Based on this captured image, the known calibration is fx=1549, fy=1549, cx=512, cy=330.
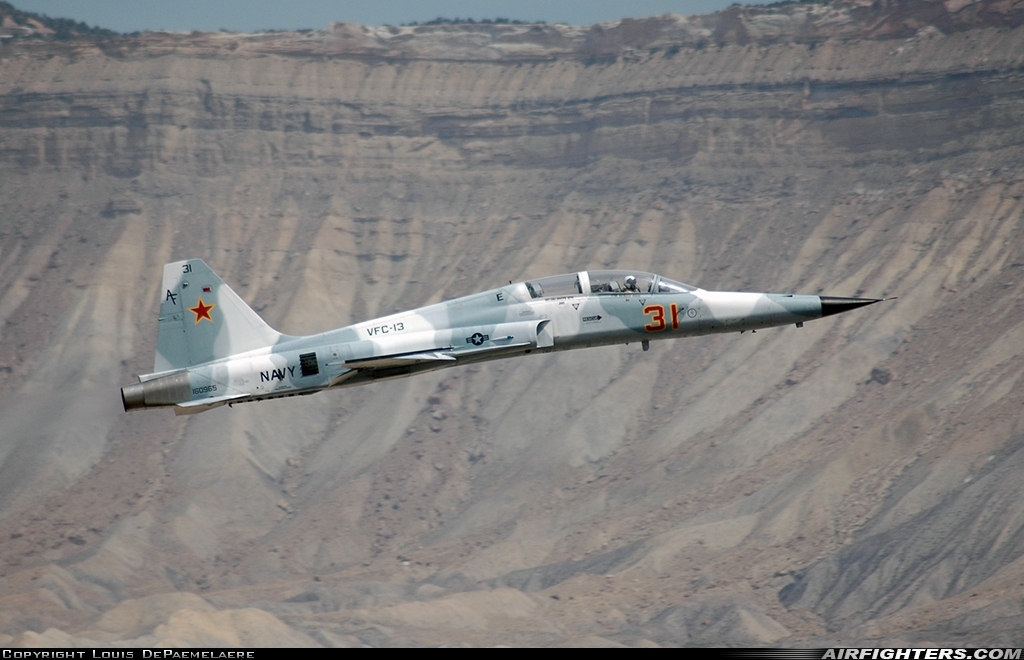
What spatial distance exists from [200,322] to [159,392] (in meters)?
2.46

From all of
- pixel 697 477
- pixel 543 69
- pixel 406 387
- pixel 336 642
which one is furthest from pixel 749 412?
pixel 543 69

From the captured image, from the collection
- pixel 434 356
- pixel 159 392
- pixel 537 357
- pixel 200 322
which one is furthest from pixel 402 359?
pixel 537 357

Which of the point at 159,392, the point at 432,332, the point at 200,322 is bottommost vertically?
the point at 159,392

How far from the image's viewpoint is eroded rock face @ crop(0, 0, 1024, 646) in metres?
81.3

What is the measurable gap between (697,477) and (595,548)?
7987mm

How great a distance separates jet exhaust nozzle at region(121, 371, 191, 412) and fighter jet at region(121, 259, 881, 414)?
0.03 m

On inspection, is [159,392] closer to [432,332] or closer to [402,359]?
[402,359]

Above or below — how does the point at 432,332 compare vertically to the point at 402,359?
above

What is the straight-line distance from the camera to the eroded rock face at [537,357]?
81.3m

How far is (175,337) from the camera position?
41750 mm

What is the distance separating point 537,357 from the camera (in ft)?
342

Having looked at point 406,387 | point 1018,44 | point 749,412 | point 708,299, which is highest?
point 1018,44

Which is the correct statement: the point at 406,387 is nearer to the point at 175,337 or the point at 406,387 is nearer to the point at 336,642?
the point at 336,642

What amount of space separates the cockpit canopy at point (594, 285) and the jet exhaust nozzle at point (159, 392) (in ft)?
31.1
